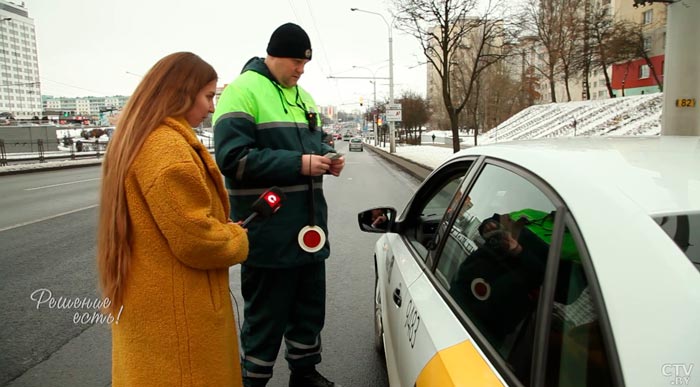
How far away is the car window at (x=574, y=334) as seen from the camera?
1017 mm

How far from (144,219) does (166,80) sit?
502 mm

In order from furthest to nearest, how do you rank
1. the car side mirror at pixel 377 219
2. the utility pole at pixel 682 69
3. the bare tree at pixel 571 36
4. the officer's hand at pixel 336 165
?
the bare tree at pixel 571 36, the utility pole at pixel 682 69, the car side mirror at pixel 377 219, the officer's hand at pixel 336 165

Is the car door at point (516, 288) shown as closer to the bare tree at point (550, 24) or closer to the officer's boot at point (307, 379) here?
the officer's boot at point (307, 379)

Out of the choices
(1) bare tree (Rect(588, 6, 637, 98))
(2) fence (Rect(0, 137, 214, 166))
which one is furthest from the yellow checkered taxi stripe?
(1) bare tree (Rect(588, 6, 637, 98))

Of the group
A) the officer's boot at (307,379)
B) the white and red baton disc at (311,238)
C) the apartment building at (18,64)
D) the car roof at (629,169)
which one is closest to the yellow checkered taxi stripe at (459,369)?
the car roof at (629,169)

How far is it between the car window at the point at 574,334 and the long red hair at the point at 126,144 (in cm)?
130

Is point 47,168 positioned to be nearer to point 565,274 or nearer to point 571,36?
point 565,274

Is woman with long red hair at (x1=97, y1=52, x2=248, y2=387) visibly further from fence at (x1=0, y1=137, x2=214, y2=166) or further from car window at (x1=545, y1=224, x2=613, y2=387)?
fence at (x1=0, y1=137, x2=214, y2=166)

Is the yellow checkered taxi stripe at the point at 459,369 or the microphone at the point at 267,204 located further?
the microphone at the point at 267,204

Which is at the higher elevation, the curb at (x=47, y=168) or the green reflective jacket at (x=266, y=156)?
the green reflective jacket at (x=266, y=156)

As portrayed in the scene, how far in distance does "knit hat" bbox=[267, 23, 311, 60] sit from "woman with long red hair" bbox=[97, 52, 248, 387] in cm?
83

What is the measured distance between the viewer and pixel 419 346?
69.5 inches

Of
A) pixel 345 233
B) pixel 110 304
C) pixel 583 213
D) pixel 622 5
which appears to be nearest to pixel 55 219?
pixel 345 233

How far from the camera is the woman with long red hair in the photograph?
5.23 ft
